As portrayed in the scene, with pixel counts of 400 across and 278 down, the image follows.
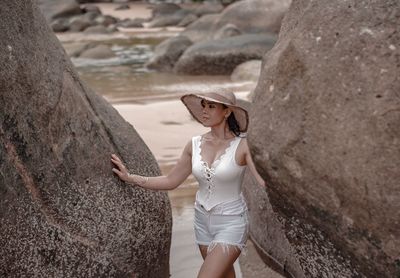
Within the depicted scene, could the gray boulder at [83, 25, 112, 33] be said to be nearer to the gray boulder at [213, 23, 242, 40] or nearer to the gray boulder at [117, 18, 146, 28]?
the gray boulder at [117, 18, 146, 28]

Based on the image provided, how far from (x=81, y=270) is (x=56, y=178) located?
0.40 metres

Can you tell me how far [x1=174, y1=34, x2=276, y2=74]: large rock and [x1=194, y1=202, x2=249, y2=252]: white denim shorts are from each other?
12687 millimetres

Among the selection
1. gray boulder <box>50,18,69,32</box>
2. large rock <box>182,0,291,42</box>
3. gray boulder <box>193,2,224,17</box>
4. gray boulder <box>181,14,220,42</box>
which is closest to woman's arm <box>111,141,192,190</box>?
large rock <box>182,0,291,42</box>

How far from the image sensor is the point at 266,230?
4316mm

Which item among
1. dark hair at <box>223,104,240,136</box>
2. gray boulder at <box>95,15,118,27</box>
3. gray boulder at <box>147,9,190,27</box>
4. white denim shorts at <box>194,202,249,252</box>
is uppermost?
dark hair at <box>223,104,240,136</box>

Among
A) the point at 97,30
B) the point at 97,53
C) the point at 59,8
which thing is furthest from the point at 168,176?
the point at 59,8

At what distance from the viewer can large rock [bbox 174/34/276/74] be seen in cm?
1577

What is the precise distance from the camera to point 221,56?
1580cm

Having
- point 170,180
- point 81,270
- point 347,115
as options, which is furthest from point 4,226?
point 347,115

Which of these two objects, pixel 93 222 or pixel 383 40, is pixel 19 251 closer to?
pixel 93 222

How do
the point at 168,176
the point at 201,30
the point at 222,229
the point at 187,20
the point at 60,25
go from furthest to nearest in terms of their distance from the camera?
the point at 187,20 < the point at 60,25 < the point at 201,30 < the point at 168,176 < the point at 222,229

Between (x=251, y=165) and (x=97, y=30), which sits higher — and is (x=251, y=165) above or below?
above

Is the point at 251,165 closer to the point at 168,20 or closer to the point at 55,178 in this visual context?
the point at 55,178

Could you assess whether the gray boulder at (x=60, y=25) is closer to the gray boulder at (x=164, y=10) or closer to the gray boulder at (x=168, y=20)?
the gray boulder at (x=168, y=20)
